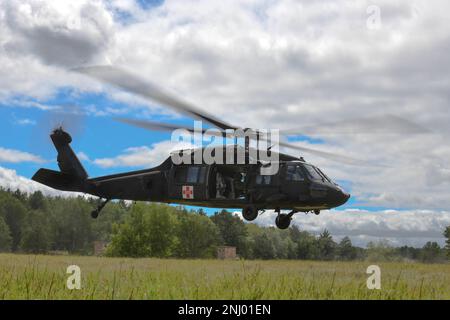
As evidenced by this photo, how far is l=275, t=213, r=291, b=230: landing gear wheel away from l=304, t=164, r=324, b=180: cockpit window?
2308mm

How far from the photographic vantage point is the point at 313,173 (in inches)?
832

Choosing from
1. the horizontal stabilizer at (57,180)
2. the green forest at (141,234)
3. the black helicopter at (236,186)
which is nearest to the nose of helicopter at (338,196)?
the black helicopter at (236,186)

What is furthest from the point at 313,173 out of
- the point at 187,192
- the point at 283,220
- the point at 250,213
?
the point at 187,192

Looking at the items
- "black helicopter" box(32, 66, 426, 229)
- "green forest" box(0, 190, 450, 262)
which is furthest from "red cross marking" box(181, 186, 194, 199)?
"green forest" box(0, 190, 450, 262)

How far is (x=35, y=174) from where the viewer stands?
1070 inches

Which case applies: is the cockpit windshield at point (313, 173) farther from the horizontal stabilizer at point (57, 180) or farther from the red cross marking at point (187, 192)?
the horizontal stabilizer at point (57, 180)

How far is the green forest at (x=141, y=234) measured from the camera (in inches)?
3319

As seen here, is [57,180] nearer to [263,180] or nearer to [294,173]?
[263,180]

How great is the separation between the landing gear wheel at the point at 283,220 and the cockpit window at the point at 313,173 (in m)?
2.31

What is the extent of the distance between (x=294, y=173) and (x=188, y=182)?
4793 millimetres

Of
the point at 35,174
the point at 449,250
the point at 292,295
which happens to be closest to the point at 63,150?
the point at 35,174

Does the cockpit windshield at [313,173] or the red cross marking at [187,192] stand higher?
the cockpit windshield at [313,173]
